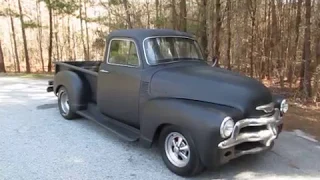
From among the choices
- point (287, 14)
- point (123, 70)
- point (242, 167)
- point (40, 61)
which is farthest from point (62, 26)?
point (242, 167)

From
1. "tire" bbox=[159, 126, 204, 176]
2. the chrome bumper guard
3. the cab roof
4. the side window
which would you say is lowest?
"tire" bbox=[159, 126, 204, 176]

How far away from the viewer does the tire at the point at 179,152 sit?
123 inches

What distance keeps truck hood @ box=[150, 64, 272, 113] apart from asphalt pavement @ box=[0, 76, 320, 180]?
32.8 inches

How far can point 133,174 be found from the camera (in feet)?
10.9

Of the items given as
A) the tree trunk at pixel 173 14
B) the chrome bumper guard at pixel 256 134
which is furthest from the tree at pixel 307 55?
the tree trunk at pixel 173 14

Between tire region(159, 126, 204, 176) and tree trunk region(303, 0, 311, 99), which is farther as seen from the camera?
tree trunk region(303, 0, 311, 99)

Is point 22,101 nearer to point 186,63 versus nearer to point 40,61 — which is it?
point 186,63

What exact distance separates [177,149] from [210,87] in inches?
31.5

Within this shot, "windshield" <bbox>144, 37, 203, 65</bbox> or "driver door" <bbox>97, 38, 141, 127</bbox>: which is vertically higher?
"windshield" <bbox>144, 37, 203, 65</bbox>

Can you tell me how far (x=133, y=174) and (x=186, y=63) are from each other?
165 centimetres

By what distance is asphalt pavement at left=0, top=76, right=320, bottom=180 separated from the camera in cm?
332

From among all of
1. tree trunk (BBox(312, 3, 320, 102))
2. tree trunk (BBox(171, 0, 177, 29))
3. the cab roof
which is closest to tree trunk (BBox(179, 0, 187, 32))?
tree trunk (BBox(171, 0, 177, 29))

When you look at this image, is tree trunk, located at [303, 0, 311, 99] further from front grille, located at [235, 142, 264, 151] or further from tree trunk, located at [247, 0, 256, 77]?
front grille, located at [235, 142, 264, 151]

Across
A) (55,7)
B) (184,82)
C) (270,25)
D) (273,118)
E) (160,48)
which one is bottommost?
(273,118)
